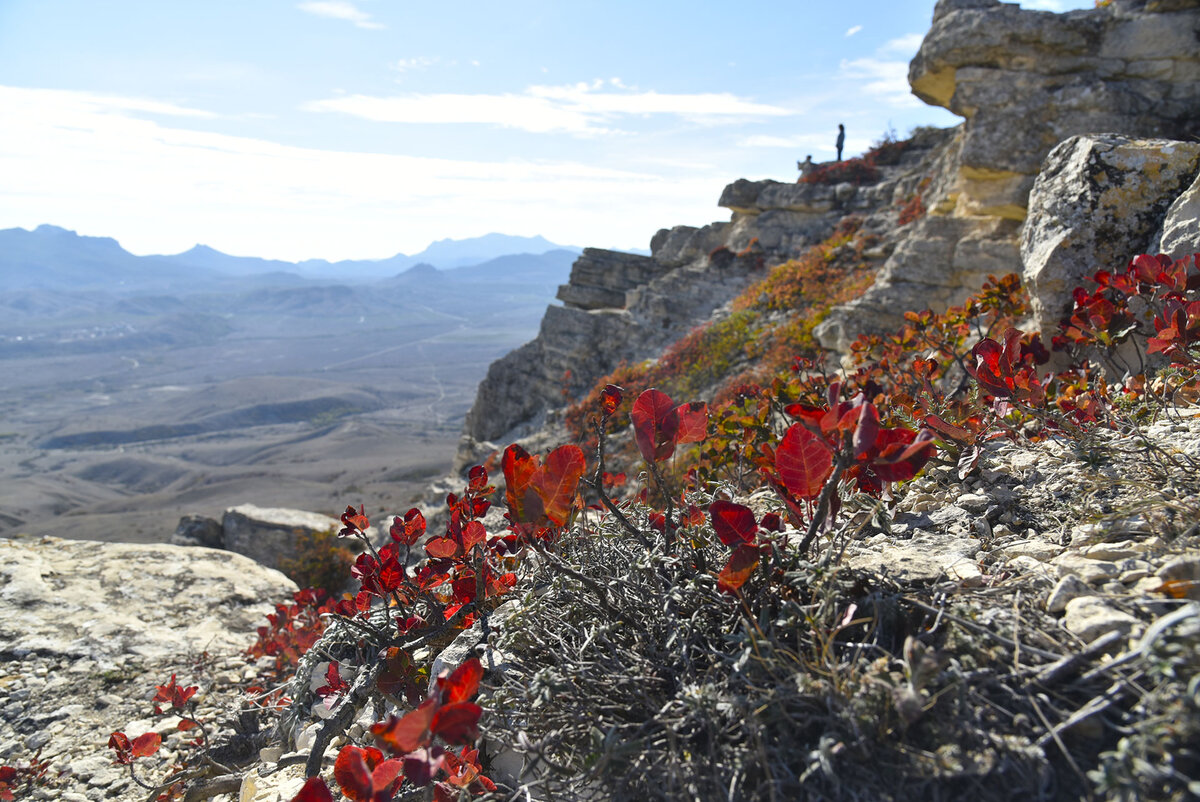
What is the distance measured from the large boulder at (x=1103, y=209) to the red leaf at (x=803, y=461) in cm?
312

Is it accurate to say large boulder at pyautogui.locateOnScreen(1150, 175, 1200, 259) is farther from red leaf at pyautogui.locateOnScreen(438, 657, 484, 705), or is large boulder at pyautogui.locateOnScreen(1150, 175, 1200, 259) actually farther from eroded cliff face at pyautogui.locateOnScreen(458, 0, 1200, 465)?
red leaf at pyautogui.locateOnScreen(438, 657, 484, 705)

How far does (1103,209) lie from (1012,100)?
191 inches

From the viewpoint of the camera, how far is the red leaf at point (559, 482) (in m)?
1.76

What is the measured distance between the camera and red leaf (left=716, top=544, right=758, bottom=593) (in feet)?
4.75

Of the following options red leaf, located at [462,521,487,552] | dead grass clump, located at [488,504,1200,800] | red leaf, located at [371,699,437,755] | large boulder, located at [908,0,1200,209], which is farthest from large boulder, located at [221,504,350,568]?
large boulder, located at [908,0,1200,209]

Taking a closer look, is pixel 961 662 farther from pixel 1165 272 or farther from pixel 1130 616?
pixel 1165 272

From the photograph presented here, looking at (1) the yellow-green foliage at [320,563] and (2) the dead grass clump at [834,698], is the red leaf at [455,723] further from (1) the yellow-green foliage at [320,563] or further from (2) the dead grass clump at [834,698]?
(1) the yellow-green foliage at [320,563]

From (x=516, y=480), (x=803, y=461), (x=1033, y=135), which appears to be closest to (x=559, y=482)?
(x=516, y=480)

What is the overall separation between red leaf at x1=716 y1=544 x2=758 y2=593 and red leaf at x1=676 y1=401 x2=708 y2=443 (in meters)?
0.41

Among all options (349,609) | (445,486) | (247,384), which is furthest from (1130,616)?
(247,384)

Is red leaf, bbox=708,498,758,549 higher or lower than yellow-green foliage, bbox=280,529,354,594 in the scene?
higher

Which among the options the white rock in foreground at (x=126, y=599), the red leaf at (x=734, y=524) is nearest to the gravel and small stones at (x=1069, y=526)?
the red leaf at (x=734, y=524)

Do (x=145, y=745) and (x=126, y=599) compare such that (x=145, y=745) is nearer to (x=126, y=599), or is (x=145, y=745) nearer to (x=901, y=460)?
(x=126, y=599)

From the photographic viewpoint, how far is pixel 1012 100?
24.1ft
